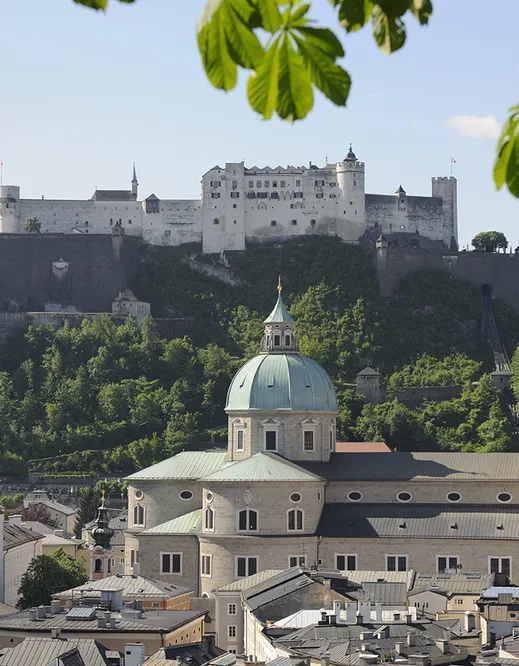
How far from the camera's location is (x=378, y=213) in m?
121

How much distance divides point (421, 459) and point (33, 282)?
2447 inches

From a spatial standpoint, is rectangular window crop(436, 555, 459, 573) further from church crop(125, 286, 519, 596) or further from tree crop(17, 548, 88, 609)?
tree crop(17, 548, 88, 609)

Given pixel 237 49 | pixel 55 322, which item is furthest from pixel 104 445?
pixel 237 49

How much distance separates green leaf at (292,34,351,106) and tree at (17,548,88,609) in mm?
62090

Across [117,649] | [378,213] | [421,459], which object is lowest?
[117,649]

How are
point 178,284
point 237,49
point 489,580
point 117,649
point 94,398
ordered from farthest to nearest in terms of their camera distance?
point 178,284 < point 94,398 < point 489,580 < point 117,649 < point 237,49

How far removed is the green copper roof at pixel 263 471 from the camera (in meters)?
61.3

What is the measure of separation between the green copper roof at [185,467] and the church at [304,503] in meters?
0.08

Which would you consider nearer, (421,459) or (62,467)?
(421,459)

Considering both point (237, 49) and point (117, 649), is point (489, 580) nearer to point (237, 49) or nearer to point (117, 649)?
point (117, 649)

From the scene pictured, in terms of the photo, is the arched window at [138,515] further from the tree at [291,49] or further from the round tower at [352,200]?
the tree at [291,49]

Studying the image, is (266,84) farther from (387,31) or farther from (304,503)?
(304,503)

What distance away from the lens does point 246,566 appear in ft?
200

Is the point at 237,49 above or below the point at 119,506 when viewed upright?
above
